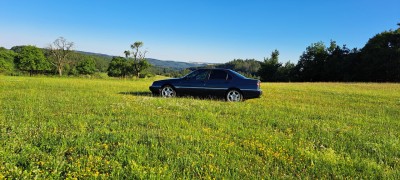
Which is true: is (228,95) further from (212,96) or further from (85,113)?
(85,113)

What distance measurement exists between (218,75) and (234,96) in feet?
3.78

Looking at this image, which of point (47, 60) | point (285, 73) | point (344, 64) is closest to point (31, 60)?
point (47, 60)

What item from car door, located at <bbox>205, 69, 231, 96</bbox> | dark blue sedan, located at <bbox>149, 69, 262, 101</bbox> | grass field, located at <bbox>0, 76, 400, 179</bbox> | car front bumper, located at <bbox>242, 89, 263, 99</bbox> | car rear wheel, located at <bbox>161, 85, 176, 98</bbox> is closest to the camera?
grass field, located at <bbox>0, 76, 400, 179</bbox>

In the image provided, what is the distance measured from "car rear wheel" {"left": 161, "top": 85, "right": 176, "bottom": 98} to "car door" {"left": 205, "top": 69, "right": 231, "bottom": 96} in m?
1.63

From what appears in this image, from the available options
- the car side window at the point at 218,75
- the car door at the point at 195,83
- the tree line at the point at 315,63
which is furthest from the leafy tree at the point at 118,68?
the car side window at the point at 218,75

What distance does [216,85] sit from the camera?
11.7 meters

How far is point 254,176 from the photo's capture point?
352 cm

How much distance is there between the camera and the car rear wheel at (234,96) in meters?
11.6

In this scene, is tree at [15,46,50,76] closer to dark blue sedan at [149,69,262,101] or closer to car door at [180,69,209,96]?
dark blue sedan at [149,69,262,101]

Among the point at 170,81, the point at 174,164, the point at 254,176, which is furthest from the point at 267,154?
the point at 170,81

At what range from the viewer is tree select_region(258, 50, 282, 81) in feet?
237

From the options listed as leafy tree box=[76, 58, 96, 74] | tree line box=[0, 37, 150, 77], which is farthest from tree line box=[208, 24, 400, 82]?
leafy tree box=[76, 58, 96, 74]

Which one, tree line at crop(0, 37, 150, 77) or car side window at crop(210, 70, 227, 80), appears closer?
car side window at crop(210, 70, 227, 80)

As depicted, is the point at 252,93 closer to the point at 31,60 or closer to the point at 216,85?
the point at 216,85
